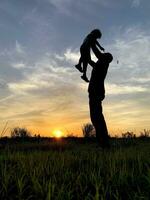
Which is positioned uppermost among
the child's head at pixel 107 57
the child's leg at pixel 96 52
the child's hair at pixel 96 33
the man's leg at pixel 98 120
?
the child's hair at pixel 96 33

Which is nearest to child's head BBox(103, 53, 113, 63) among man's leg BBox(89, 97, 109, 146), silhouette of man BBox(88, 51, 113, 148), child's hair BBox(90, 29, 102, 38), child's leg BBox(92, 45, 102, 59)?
silhouette of man BBox(88, 51, 113, 148)

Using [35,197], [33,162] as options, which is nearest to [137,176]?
[35,197]

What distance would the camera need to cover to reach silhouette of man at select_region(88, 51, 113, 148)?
9453mm

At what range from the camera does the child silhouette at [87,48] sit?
9594 mm

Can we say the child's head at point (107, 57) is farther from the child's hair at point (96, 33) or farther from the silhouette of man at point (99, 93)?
the child's hair at point (96, 33)

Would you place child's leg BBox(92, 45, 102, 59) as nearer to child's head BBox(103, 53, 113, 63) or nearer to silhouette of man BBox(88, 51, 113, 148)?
silhouette of man BBox(88, 51, 113, 148)

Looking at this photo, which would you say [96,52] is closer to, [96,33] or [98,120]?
[96,33]

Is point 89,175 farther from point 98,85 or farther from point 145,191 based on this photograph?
point 98,85

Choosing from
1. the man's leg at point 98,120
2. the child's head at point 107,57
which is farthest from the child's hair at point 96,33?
the man's leg at point 98,120

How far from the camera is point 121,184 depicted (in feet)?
13.5

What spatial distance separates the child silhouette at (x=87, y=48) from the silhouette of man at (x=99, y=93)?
7.3 inches

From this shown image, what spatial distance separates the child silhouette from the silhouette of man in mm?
185

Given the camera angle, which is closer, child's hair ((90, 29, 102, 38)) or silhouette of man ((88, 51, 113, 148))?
silhouette of man ((88, 51, 113, 148))

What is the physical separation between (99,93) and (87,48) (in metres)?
1.00
